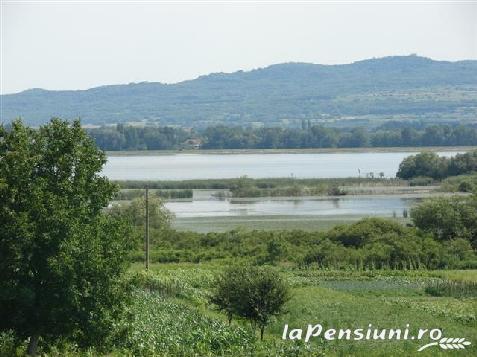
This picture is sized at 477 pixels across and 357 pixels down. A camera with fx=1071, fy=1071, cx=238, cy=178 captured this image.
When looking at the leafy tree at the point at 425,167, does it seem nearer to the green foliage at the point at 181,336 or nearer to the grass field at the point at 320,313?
the grass field at the point at 320,313

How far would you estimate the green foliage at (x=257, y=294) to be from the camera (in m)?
28.4

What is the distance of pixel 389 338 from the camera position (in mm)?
27438

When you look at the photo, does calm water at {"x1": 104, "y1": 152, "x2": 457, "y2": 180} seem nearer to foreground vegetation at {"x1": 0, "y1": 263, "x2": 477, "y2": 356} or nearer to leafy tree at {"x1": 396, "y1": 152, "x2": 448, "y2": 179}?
leafy tree at {"x1": 396, "y1": 152, "x2": 448, "y2": 179}

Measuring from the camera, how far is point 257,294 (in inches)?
1117

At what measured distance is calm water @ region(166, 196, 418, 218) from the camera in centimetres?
7988

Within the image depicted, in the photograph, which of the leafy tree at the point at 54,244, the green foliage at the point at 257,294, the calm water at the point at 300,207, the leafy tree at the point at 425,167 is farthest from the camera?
the leafy tree at the point at 425,167

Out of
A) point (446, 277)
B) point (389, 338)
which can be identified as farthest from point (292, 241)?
point (389, 338)

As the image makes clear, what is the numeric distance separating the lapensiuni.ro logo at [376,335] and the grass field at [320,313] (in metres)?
0.25

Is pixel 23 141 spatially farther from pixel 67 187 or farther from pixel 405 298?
pixel 405 298

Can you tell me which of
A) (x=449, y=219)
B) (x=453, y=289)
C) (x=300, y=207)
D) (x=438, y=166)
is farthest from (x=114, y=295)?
(x=438, y=166)

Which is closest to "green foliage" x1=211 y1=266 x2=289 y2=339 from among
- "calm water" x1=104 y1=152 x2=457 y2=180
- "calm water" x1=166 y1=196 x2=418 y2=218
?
"calm water" x1=166 y1=196 x2=418 y2=218

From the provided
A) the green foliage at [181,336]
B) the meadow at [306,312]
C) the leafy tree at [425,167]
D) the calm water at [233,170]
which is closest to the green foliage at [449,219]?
the meadow at [306,312]

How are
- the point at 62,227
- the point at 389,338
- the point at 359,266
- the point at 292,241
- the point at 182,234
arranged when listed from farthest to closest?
the point at 182,234 < the point at 292,241 < the point at 359,266 < the point at 389,338 < the point at 62,227

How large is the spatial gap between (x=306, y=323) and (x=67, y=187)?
9.89 meters
